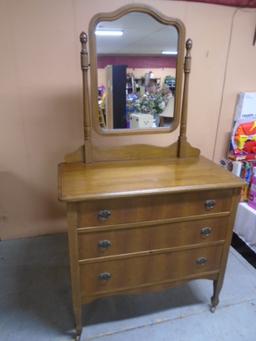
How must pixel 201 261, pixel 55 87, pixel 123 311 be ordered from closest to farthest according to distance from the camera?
1. pixel 201 261
2. pixel 123 311
3. pixel 55 87

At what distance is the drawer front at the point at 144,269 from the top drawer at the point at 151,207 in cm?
23

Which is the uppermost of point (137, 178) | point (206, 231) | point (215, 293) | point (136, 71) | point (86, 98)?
point (136, 71)

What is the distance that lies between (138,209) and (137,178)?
162 mm

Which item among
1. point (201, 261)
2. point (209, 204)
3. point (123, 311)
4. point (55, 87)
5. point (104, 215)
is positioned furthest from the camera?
point (55, 87)

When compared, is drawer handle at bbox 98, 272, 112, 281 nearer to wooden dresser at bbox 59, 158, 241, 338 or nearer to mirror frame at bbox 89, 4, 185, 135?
wooden dresser at bbox 59, 158, 241, 338

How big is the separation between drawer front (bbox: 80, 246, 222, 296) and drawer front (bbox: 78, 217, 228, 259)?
60mm

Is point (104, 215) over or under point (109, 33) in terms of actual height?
under

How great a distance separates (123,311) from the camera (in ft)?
4.71

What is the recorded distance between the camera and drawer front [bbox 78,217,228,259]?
1.12 m

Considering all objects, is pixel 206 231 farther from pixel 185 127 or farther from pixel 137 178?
pixel 185 127

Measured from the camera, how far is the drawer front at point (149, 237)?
3.67 feet

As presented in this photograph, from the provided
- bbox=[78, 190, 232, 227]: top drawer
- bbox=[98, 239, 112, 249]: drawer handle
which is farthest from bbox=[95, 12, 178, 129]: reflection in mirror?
bbox=[98, 239, 112, 249]: drawer handle

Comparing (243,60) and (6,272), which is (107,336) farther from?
(243,60)

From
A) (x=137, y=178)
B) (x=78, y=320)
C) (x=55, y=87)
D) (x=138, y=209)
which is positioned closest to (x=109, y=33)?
(x=55, y=87)
